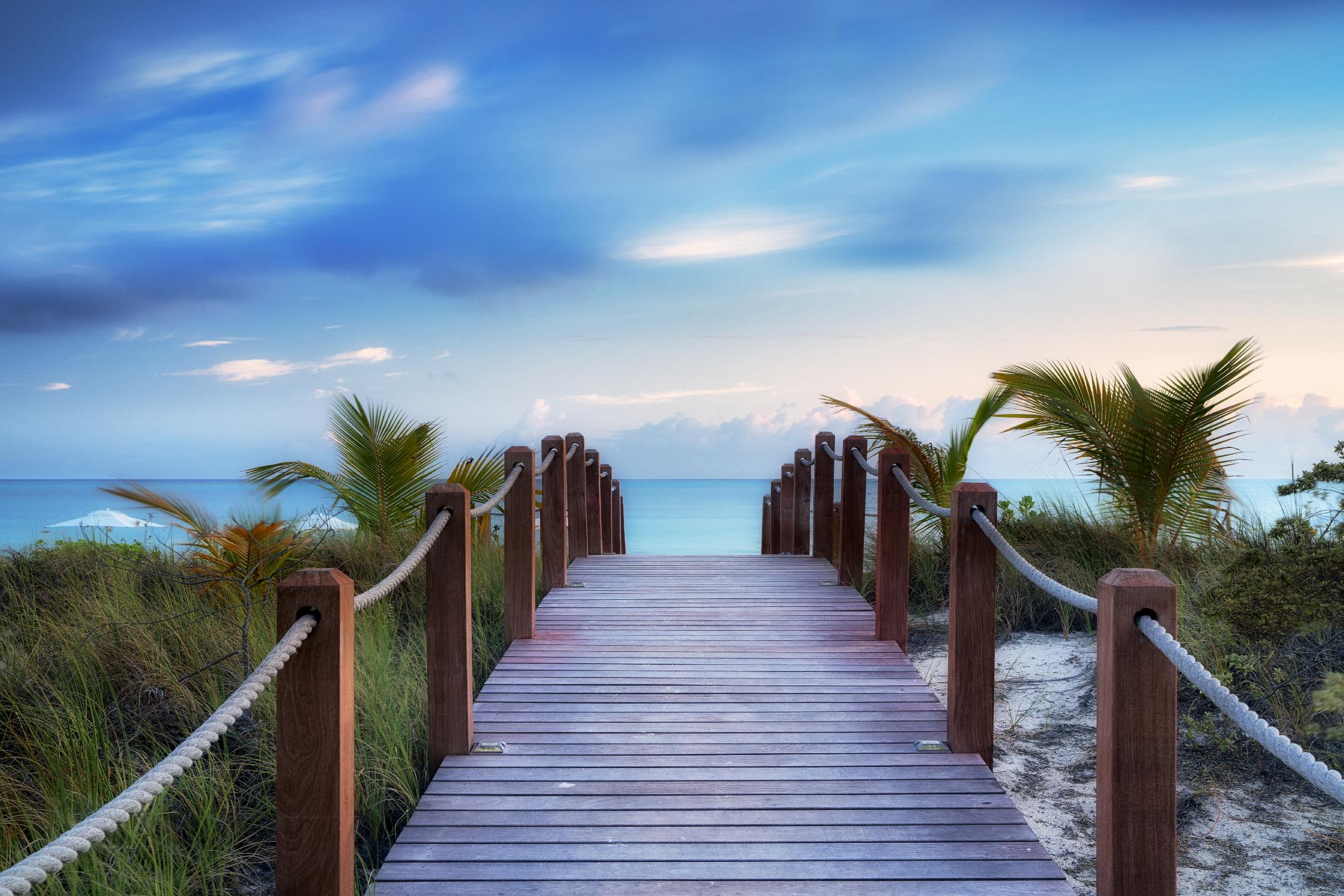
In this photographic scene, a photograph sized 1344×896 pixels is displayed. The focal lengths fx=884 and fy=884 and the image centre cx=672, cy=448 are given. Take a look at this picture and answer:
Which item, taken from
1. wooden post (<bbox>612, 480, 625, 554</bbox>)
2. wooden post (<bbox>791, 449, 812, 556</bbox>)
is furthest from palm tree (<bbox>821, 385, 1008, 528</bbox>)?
wooden post (<bbox>612, 480, 625, 554</bbox>)

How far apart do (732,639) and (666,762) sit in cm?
203

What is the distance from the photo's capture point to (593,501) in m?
9.68

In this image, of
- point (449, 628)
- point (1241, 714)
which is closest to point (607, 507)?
point (449, 628)

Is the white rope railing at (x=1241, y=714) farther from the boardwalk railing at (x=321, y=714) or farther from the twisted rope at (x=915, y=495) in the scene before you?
the boardwalk railing at (x=321, y=714)

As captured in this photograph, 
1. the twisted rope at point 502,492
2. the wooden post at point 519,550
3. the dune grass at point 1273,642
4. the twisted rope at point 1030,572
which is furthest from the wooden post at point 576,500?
the twisted rope at point 1030,572

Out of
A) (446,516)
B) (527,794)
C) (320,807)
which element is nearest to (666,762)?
(527,794)

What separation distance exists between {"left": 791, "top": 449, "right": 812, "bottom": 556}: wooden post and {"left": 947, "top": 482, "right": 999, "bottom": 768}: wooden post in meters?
5.03

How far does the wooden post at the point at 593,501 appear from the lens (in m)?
9.18

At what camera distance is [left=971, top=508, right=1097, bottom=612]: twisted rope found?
260 cm

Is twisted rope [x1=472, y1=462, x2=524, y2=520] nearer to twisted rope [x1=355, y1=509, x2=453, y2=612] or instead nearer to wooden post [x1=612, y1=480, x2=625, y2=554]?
twisted rope [x1=355, y1=509, x2=453, y2=612]

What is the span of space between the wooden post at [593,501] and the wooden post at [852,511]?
2.95m

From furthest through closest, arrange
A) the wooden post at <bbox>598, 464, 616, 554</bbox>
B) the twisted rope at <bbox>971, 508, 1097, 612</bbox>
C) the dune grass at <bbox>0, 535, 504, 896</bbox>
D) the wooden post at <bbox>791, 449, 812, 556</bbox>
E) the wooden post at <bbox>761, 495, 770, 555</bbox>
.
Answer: the wooden post at <bbox>761, 495, 770, 555</bbox> → the wooden post at <bbox>598, 464, 616, 554</bbox> → the wooden post at <bbox>791, 449, 812, 556</bbox> → the dune grass at <bbox>0, 535, 504, 896</bbox> → the twisted rope at <bbox>971, 508, 1097, 612</bbox>

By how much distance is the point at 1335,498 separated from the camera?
5.13 metres

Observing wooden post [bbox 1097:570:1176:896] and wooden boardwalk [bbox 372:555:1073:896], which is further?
wooden boardwalk [bbox 372:555:1073:896]
